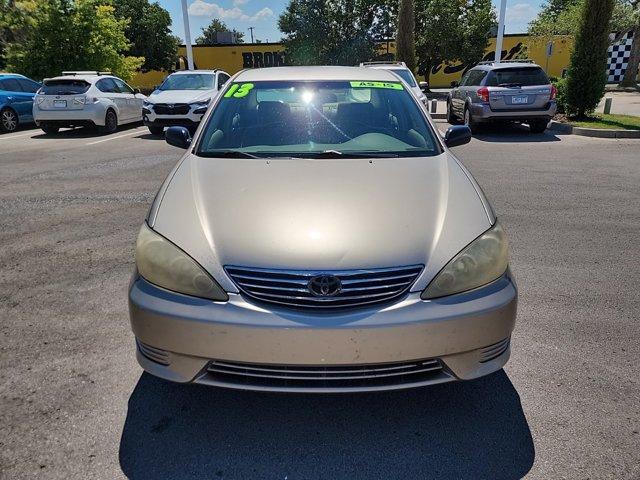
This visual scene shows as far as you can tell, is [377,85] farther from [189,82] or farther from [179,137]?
[189,82]

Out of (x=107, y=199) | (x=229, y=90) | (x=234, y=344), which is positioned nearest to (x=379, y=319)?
(x=234, y=344)

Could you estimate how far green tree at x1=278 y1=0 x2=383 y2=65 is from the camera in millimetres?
31500

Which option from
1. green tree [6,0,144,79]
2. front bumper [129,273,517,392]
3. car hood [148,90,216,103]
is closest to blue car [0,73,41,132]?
car hood [148,90,216,103]

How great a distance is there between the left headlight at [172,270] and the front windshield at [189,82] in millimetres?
11647

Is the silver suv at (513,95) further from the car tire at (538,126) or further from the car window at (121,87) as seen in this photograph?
the car window at (121,87)

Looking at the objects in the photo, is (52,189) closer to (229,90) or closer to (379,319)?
(229,90)

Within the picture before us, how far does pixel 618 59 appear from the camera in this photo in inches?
1273

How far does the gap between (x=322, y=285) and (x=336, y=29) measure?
107 feet

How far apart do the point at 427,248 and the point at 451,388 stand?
882 millimetres

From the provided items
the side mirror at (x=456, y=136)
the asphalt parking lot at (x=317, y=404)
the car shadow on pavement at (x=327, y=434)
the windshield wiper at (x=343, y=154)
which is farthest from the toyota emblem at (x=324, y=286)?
the side mirror at (x=456, y=136)

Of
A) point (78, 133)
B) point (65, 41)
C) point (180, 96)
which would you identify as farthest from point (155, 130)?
point (65, 41)

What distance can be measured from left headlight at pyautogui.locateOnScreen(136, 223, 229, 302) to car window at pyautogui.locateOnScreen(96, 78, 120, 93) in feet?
40.9

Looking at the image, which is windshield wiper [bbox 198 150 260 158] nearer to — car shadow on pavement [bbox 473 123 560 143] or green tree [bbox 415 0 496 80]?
car shadow on pavement [bbox 473 123 560 143]

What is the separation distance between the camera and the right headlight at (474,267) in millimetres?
2146
